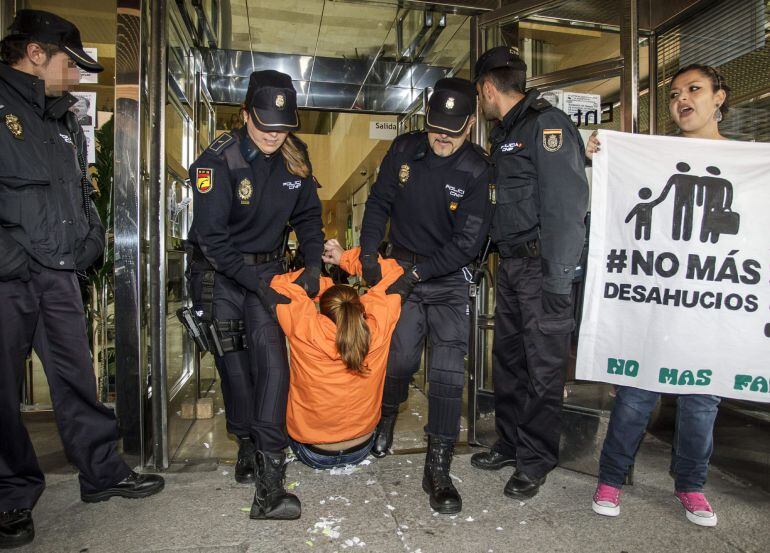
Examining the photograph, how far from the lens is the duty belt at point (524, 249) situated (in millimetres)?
2553

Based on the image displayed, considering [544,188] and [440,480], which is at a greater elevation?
[544,188]

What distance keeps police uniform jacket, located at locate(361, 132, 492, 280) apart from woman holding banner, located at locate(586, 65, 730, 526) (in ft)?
1.86

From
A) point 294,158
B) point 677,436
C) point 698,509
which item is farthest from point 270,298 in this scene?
point 698,509

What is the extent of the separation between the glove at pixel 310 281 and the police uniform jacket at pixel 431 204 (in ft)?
1.03

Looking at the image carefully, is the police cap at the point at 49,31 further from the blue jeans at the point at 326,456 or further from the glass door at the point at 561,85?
the glass door at the point at 561,85

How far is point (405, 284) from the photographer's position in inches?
101

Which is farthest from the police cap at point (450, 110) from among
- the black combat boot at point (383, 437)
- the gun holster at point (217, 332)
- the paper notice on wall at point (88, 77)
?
the paper notice on wall at point (88, 77)

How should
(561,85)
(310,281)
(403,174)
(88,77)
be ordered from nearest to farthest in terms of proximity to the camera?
(310,281) → (403,174) → (88,77) → (561,85)

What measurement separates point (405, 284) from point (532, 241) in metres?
0.61

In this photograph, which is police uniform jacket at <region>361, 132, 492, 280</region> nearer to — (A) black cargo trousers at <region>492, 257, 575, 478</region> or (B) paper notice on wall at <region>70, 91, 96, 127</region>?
(A) black cargo trousers at <region>492, 257, 575, 478</region>

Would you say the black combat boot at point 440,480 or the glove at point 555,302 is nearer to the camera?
the black combat boot at point 440,480

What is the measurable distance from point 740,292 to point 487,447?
1515 millimetres

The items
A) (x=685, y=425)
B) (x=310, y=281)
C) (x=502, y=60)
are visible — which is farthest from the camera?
(x=502, y=60)

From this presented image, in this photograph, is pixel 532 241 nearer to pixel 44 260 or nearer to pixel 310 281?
pixel 310 281
